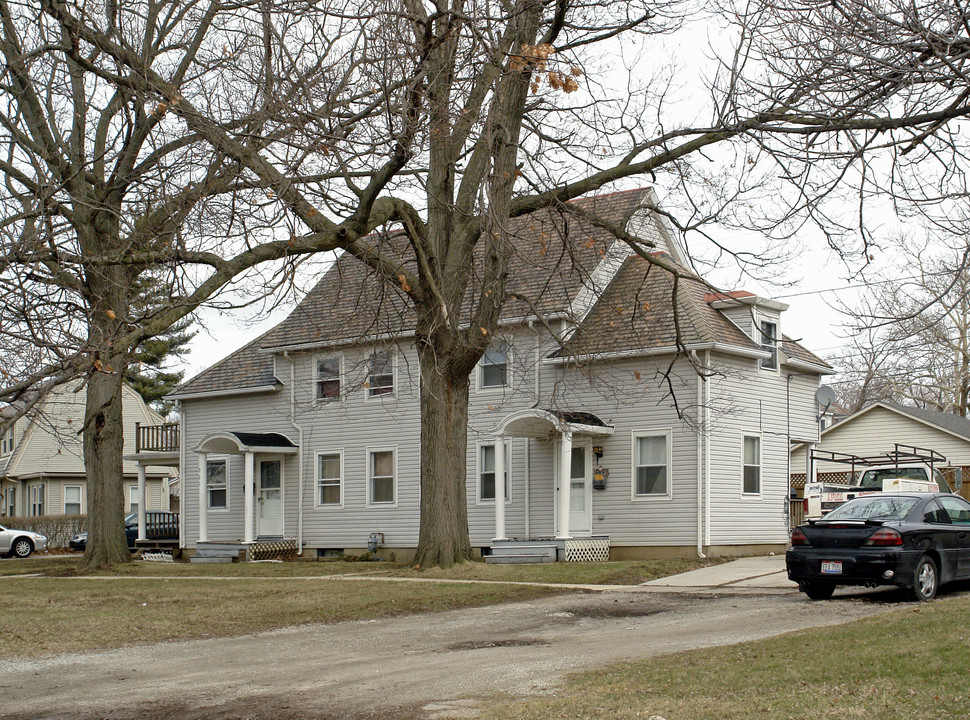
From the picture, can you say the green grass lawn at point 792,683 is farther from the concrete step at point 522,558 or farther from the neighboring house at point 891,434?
the neighboring house at point 891,434

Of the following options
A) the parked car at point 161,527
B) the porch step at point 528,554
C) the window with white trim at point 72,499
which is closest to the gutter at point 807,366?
the porch step at point 528,554

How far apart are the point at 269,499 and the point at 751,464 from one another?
536 inches

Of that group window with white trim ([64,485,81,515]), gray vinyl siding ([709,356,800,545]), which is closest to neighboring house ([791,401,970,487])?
gray vinyl siding ([709,356,800,545])

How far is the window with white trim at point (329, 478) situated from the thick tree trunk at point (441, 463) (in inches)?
385

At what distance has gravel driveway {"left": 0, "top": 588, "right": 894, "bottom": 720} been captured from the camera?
901 centimetres

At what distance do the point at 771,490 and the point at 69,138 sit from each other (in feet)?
60.4

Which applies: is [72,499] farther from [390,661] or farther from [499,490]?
[390,661]

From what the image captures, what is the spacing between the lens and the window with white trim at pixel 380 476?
28.9 meters

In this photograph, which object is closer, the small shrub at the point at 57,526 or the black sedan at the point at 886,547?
the black sedan at the point at 886,547

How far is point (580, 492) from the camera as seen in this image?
25875 mm

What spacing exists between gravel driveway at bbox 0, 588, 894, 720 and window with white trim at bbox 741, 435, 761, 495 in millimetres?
9971

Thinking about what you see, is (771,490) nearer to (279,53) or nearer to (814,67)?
(279,53)

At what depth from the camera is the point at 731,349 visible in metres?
24.5

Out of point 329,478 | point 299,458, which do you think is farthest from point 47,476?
point 329,478
